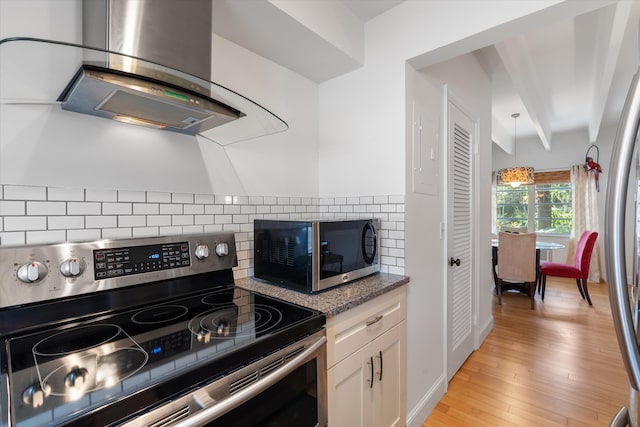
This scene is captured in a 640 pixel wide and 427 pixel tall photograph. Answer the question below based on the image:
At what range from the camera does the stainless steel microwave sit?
1.33m

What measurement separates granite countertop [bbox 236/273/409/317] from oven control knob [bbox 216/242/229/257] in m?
0.18

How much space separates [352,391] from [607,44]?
9.73 ft

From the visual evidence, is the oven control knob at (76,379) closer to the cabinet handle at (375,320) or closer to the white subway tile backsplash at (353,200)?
the cabinet handle at (375,320)

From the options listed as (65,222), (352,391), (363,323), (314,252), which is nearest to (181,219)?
(65,222)

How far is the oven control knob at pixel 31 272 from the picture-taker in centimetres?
91

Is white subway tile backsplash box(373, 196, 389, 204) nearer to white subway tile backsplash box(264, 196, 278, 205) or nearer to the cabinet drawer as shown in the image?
the cabinet drawer

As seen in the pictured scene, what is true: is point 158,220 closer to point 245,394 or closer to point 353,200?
point 245,394

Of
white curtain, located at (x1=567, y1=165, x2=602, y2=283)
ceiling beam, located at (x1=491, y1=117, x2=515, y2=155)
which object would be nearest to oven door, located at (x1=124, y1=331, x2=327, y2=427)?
ceiling beam, located at (x1=491, y1=117, x2=515, y2=155)

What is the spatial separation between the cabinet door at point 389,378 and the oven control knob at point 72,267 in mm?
1171

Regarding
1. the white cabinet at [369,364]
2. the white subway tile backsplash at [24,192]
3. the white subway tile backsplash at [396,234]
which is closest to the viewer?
the white subway tile backsplash at [24,192]

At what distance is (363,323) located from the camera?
4.27ft

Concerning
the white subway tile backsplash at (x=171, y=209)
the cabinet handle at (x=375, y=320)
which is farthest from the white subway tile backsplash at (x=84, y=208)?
the cabinet handle at (x=375, y=320)

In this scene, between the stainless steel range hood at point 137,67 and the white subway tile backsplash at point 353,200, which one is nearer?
the stainless steel range hood at point 137,67

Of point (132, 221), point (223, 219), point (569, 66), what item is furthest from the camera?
point (569, 66)
